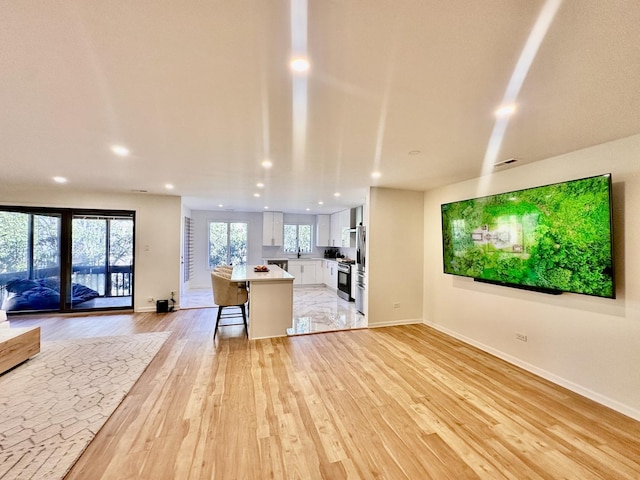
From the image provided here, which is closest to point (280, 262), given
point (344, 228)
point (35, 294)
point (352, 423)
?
point (344, 228)

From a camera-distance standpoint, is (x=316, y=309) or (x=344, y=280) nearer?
(x=316, y=309)

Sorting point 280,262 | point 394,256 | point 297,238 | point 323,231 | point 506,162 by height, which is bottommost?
point 280,262

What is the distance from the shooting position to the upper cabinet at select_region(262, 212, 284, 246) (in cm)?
831

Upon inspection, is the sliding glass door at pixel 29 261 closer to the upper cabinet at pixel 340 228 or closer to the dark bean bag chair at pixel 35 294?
the dark bean bag chair at pixel 35 294

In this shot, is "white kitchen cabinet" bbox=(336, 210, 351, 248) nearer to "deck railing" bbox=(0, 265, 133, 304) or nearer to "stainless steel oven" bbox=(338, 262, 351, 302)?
"stainless steel oven" bbox=(338, 262, 351, 302)

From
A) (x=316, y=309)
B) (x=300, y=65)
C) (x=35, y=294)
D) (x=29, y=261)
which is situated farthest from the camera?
(x=316, y=309)

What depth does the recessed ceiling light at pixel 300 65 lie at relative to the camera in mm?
1446

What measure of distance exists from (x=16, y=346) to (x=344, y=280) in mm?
5612

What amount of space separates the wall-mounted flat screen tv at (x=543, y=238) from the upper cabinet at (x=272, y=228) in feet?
18.0

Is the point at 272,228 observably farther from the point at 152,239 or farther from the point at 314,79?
the point at 314,79

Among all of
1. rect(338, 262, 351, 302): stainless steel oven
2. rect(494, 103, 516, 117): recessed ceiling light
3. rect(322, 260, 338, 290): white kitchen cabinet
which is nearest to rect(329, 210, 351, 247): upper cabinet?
rect(322, 260, 338, 290): white kitchen cabinet

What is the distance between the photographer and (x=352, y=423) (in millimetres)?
2197

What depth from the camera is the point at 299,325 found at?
187 inches

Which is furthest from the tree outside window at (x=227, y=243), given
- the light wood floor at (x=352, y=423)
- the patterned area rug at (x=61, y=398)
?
the light wood floor at (x=352, y=423)
